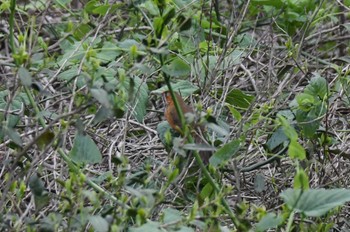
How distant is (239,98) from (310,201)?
1154 mm

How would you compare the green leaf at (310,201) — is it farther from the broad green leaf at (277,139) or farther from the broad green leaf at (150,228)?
the broad green leaf at (277,139)

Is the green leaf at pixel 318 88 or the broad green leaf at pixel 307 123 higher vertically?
the green leaf at pixel 318 88

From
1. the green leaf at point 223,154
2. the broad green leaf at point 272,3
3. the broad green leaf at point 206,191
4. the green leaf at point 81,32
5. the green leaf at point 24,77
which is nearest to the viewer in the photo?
the green leaf at point 24,77

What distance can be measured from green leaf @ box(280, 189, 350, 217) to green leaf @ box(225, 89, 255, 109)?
1068 millimetres

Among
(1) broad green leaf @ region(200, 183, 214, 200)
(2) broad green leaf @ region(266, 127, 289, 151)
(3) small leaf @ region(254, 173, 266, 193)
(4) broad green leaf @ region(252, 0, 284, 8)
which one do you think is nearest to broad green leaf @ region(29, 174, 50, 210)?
(1) broad green leaf @ region(200, 183, 214, 200)

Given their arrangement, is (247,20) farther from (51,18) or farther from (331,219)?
(331,219)

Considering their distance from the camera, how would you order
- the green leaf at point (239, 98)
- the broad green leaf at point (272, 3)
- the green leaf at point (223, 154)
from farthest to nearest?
1. the broad green leaf at point (272, 3)
2. the green leaf at point (239, 98)
3. the green leaf at point (223, 154)

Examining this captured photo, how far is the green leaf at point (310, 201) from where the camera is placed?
2207 mm

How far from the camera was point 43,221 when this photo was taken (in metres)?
2.10

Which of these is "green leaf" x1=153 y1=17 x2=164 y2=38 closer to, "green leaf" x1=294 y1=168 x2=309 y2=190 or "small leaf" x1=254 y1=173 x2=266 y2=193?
"green leaf" x1=294 y1=168 x2=309 y2=190

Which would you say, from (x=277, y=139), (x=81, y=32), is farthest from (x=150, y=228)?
(x=81, y=32)

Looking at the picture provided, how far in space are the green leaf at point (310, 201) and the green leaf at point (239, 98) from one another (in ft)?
3.50

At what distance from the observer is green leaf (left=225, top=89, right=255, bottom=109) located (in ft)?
10.9

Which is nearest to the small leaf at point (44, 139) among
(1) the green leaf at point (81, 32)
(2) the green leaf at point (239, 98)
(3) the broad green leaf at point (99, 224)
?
(3) the broad green leaf at point (99, 224)
